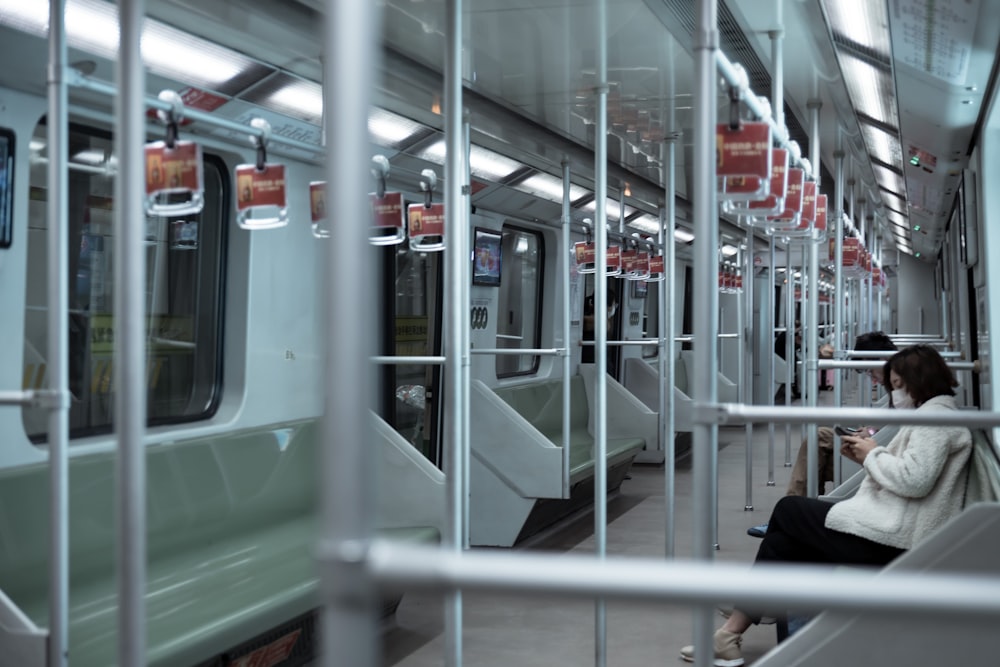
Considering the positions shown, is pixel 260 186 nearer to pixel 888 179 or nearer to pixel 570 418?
pixel 570 418

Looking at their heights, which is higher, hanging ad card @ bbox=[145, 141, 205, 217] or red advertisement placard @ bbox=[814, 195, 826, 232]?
red advertisement placard @ bbox=[814, 195, 826, 232]

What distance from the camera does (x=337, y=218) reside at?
1.01 m

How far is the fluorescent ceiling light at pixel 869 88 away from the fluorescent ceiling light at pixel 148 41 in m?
2.82

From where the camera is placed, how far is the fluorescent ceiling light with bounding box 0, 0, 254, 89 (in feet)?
10.4

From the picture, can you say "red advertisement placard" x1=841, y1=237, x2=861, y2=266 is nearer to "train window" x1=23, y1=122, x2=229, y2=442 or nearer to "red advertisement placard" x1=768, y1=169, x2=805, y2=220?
"red advertisement placard" x1=768, y1=169, x2=805, y2=220

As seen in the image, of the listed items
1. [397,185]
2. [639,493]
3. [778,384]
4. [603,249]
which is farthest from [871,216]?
[603,249]

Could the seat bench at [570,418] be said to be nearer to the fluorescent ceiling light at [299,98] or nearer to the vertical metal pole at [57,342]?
the fluorescent ceiling light at [299,98]

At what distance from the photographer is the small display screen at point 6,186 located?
338 centimetres

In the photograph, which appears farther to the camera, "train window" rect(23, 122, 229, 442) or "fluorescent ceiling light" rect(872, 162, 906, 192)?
"fluorescent ceiling light" rect(872, 162, 906, 192)

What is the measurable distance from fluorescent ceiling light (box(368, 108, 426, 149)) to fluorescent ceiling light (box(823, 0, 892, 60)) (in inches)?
80.9

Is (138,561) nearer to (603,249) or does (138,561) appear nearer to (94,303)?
(94,303)

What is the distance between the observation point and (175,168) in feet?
8.51

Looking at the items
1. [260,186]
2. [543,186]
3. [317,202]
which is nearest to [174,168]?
[260,186]

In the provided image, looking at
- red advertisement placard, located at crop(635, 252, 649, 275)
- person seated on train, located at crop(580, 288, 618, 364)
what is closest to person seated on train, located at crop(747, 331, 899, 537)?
red advertisement placard, located at crop(635, 252, 649, 275)
